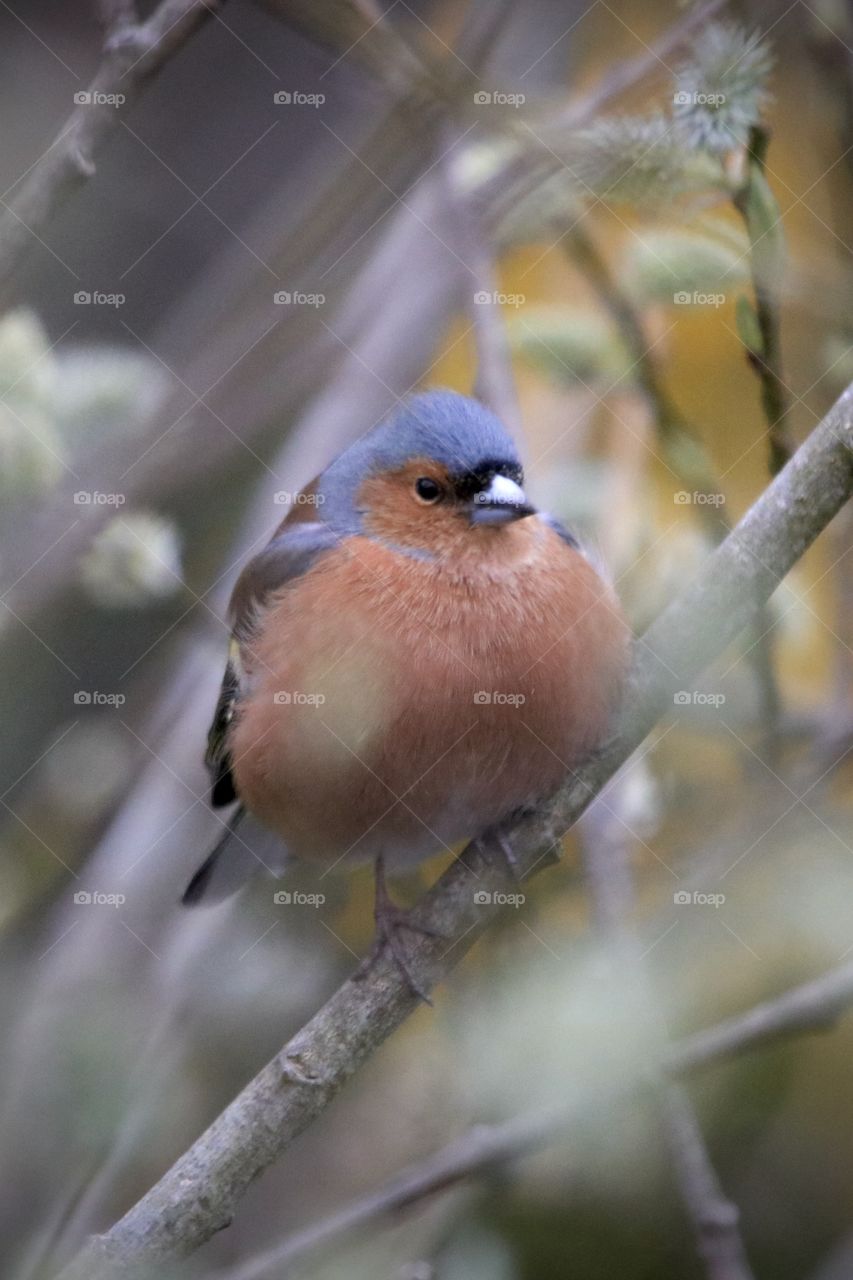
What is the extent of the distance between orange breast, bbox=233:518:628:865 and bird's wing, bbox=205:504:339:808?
73 mm

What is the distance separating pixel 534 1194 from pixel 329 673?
1243 mm

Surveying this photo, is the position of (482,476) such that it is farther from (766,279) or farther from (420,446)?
(766,279)

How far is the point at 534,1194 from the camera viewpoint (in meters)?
2.91

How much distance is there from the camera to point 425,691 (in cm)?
259

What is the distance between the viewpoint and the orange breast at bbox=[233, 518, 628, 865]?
2.56 m

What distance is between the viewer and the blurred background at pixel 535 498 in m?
2.29

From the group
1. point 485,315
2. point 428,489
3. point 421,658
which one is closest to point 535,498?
point 428,489

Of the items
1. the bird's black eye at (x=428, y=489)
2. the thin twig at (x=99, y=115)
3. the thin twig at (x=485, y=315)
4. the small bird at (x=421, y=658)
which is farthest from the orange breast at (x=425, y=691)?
the thin twig at (x=99, y=115)

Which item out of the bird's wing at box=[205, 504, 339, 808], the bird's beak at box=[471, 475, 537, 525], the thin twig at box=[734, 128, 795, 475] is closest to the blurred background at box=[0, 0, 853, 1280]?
the thin twig at box=[734, 128, 795, 475]

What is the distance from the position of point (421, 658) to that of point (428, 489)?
1.31ft

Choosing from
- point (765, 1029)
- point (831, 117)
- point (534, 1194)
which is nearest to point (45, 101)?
point (831, 117)

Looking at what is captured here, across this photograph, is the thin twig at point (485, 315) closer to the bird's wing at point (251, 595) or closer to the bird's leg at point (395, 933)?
the bird's wing at point (251, 595)

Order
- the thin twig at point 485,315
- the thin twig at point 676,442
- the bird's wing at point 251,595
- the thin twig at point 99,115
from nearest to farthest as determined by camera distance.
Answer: the thin twig at point 99,115
the thin twig at point 676,442
the thin twig at point 485,315
the bird's wing at point 251,595

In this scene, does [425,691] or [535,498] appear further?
[535,498]
